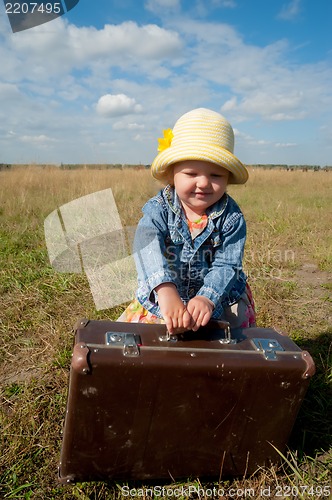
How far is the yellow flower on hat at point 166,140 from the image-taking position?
6.57ft

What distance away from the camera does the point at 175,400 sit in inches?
57.2

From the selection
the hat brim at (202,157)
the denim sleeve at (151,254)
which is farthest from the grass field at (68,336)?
the hat brim at (202,157)

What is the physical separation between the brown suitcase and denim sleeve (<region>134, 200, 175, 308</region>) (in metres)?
0.26

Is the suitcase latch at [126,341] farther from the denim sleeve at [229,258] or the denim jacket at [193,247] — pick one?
the denim sleeve at [229,258]

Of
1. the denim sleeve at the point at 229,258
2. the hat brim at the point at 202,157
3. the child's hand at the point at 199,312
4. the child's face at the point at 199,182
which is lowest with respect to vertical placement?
the child's hand at the point at 199,312

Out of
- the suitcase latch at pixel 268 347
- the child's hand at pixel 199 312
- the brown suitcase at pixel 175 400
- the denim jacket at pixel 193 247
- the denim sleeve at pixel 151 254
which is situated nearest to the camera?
the brown suitcase at pixel 175 400

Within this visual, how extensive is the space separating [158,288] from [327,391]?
1.31m

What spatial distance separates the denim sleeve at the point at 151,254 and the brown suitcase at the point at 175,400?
0.26 meters

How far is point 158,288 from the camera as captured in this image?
5.75 feet

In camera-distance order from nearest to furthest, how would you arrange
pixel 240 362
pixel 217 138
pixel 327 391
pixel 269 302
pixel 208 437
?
pixel 240 362 < pixel 208 437 < pixel 217 138 < pixel 327 391 < pixel 269 302

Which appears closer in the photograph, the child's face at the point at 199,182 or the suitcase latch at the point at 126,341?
the suitcase latch at the point at 126,341

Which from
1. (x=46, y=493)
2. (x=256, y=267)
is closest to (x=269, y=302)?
(x=256, y=267)

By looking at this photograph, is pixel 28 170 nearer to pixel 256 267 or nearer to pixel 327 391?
pixel 256 267

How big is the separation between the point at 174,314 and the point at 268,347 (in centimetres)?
39
